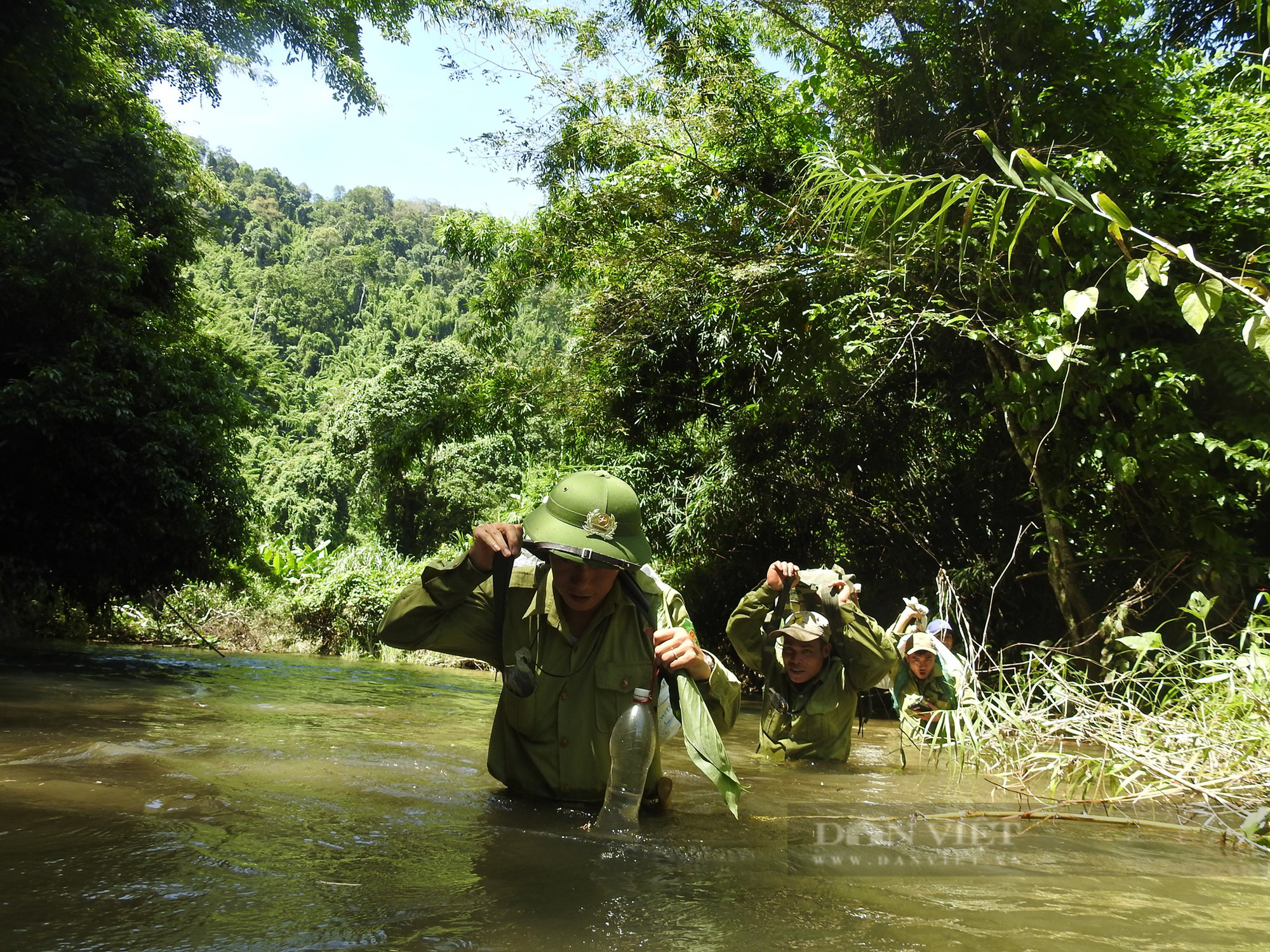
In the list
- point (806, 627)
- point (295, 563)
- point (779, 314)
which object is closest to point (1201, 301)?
point (806, 627)

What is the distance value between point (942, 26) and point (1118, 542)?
192 inches

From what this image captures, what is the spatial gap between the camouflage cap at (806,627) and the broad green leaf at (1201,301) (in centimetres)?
381

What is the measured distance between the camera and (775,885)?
9.29ft

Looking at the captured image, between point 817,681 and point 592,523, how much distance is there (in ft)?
9.71

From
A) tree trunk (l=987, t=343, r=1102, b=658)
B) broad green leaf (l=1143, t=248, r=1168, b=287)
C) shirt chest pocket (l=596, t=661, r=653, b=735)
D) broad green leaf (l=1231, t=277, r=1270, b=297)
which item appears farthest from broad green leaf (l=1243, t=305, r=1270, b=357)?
tree trunk (l=987, t=343, r=1102, b=658)

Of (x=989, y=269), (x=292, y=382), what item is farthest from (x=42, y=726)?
(x=292, y=382)

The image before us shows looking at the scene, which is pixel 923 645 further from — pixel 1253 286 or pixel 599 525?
pixel 1253 286

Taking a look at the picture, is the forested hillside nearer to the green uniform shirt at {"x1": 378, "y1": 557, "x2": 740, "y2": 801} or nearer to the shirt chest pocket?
the green uniform shirt at {"x1": 378, "y1": 557, "x2": 740, "y2": 801}

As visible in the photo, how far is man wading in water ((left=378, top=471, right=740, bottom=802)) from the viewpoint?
3.61 m

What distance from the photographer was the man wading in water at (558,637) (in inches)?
142

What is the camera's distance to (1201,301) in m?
1.88

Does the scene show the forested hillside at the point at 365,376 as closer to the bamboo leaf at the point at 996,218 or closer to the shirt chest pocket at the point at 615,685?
the shirt chest pocket at the point at 615,685

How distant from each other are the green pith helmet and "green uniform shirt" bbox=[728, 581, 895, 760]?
2483mm

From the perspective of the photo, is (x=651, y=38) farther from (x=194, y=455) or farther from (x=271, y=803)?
(x=271, y=803)
